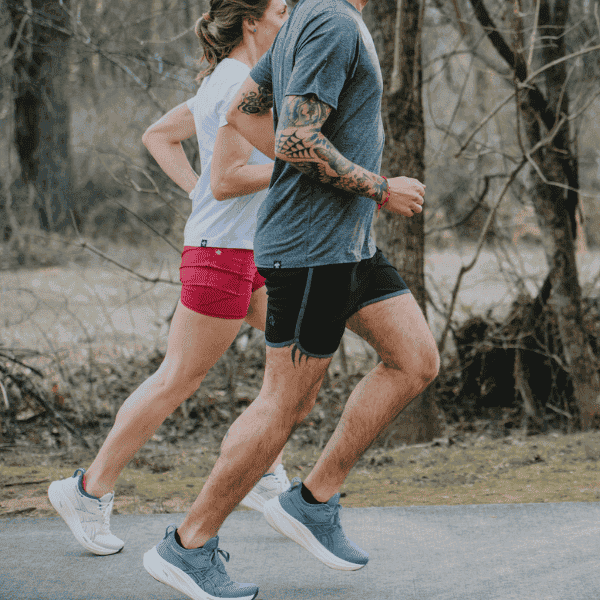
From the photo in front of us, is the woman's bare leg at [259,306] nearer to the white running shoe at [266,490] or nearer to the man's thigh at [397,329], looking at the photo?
the white running shoe at [266,490]

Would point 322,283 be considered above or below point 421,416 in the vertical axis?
above

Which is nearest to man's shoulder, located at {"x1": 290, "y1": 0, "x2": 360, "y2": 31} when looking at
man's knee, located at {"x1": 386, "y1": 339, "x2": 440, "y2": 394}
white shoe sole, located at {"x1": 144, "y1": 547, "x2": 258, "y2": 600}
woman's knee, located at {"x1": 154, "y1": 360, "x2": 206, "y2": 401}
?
man's knee, located at {"x1": 386, "y1": 339, "x2": 440, "y2": 394}

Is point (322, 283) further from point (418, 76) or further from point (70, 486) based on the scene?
point (418, 76)

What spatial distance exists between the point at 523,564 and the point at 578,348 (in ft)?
10.7

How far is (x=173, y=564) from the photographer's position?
2.45m

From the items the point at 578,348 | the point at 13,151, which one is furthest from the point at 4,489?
the point at 13,151

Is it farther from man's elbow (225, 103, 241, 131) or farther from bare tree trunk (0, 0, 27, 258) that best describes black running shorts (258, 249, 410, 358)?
bare tree trunk (0, 0, 27, 258)

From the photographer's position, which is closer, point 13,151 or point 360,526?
point 360,526

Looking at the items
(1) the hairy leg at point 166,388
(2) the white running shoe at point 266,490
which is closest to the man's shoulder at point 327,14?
(1) the hairy leg at point 166,388

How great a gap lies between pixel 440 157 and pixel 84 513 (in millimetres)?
4478

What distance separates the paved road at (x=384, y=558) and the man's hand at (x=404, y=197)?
4.10 feet

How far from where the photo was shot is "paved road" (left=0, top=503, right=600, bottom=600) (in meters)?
2.64

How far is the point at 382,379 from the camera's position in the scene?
2725mm

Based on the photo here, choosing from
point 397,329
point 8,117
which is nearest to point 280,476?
point 397,329
